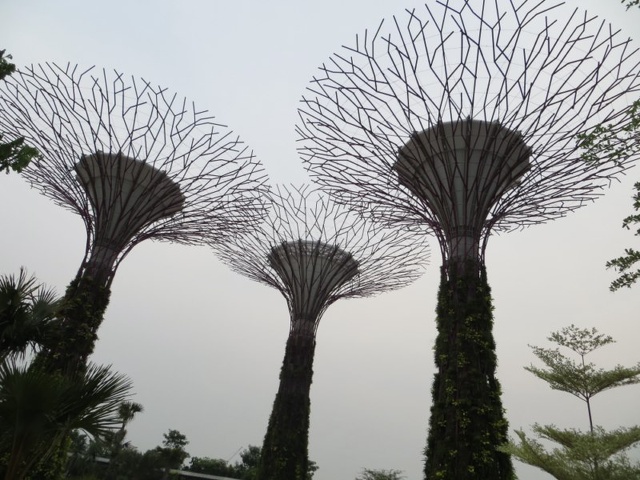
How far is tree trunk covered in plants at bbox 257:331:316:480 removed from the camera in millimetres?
13120

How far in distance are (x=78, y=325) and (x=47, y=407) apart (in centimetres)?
549

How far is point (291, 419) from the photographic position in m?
13.7

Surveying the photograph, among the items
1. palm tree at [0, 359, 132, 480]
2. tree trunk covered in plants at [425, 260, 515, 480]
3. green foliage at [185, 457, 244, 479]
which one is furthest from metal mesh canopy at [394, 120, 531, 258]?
green foliage at [185, 457, 244, 479]

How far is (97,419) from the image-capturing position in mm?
5461

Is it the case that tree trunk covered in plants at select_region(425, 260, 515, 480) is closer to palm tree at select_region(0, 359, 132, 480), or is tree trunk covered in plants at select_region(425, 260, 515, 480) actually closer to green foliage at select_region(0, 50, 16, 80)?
palm tree at select_region(0, 359, 132, 480)

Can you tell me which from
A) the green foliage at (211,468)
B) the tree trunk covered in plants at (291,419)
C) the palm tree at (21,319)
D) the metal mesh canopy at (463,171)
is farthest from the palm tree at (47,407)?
the green foliage at (211,468)

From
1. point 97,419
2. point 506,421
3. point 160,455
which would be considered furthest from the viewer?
point 160,455

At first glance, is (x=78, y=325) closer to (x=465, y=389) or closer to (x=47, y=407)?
(x=47, y=407)

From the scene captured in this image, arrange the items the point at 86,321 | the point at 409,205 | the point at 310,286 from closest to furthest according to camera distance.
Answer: the point at 86,321 → the point at 409,205 → the point at 310,286

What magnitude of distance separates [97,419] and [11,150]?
3.18 meters

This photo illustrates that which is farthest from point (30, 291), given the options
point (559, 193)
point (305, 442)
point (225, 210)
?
point (559, 193)

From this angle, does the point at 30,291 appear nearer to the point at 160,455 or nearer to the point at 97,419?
the point at 97,419

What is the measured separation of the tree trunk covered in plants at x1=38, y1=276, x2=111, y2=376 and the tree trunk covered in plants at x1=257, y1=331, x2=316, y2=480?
571cm

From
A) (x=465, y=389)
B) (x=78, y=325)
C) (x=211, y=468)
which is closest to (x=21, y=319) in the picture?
(x=78, y=325)
